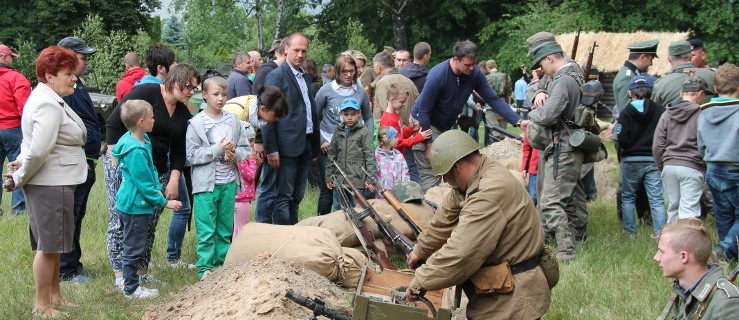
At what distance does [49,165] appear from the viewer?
6348 mm

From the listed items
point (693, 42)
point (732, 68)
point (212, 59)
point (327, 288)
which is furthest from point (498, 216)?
point (212, 59)

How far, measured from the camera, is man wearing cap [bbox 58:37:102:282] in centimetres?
759

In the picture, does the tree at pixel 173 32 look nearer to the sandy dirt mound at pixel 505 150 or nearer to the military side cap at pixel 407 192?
the sandy dirt mound at pixel 505 150

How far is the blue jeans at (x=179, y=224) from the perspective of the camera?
8055 millimetres

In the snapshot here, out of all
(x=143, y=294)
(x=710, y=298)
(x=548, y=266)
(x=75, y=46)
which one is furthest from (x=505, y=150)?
(x=710, y=298)

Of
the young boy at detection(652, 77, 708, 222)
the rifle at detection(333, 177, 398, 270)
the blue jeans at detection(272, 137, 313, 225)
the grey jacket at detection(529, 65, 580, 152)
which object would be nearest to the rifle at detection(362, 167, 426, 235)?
the rifle at detection(333, 177, 398, 270)

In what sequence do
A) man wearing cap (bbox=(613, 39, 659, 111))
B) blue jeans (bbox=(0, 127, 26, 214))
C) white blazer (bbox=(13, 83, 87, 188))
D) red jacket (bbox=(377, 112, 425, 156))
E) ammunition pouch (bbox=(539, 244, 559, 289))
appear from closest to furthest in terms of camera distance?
ammunition pouch (bbox=(539, 244, 559, 289)), white blazer (bbox=(13, 83, 87, 188)), man wearing cap (bbox=(613, 39, 659, 111)), red jacket (bbox=(377, 112, 425, 156)), blue jeans (bbox=(0, 127, 26, 214))

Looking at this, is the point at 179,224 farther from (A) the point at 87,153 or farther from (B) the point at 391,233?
(B) the point at 391,233

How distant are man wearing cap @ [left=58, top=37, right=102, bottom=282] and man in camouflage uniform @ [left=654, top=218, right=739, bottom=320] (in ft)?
16.8

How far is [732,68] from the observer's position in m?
7.83

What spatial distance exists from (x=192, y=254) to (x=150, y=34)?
3519 centimetres

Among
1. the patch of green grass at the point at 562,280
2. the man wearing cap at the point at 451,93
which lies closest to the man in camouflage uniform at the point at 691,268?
the patch of green grass at the point at 562,280

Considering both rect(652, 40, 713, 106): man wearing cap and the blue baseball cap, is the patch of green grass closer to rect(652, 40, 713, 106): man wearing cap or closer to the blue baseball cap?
rect(652, 40, 713, 106): man wearing cap

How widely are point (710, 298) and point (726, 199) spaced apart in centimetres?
414
